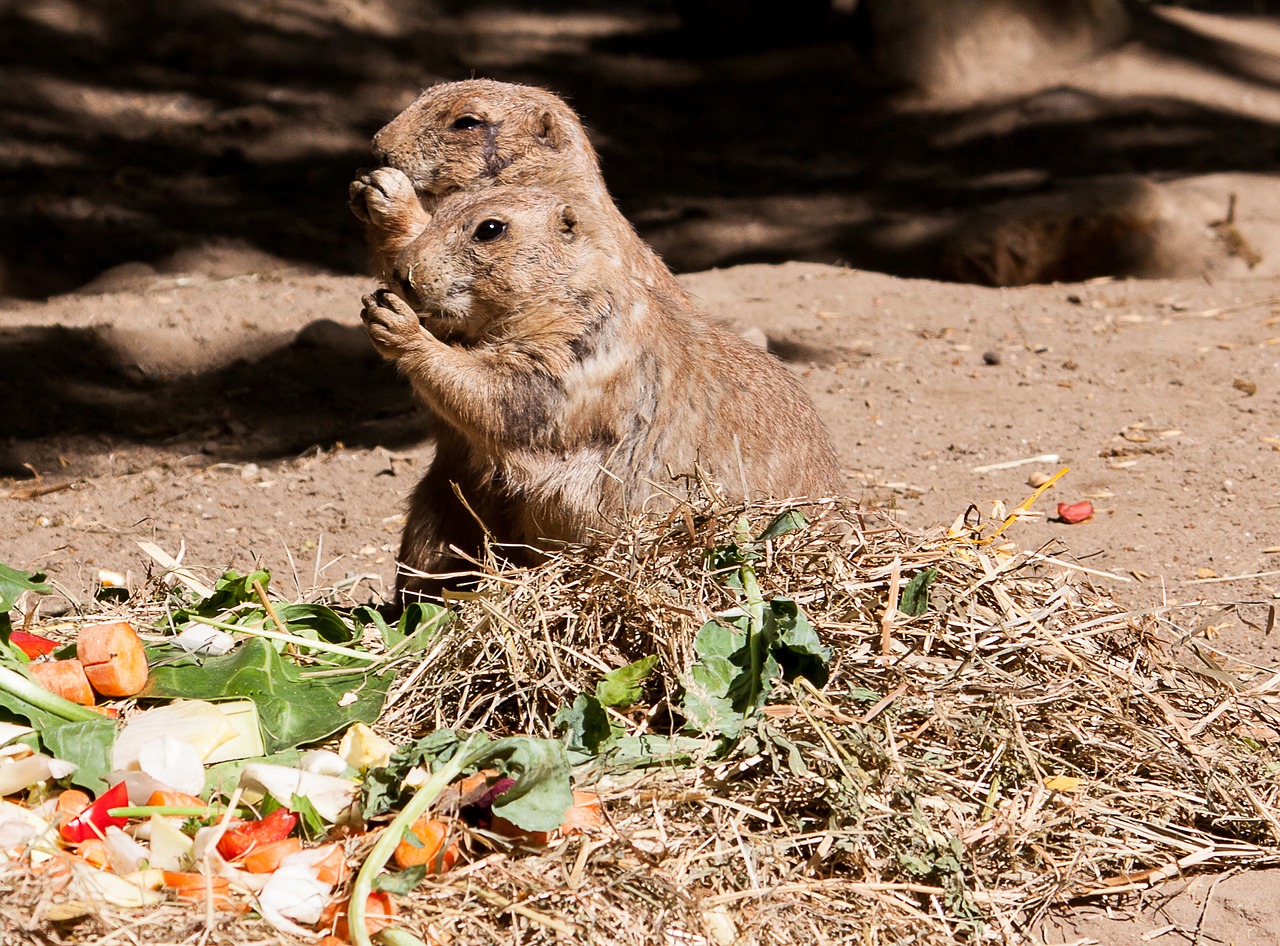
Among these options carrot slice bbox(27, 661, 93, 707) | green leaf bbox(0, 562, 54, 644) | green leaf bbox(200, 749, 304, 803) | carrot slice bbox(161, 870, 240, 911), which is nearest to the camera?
carrot slice bbox(161, 870, 240, 911)

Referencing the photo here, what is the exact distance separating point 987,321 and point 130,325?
5040 mm

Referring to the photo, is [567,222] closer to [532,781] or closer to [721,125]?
[532,781]

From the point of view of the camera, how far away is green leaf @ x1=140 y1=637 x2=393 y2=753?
3514mm

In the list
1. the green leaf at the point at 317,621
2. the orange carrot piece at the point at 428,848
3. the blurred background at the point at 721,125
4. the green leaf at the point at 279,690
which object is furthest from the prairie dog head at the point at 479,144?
the blurred background at the point at 721,125

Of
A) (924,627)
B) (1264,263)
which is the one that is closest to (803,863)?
(924,627)

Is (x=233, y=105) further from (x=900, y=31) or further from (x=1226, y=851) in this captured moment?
(x=1226, y=851)

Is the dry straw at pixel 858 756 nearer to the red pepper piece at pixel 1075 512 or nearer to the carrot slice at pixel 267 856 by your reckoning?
the carrot slice at pixel 267 856

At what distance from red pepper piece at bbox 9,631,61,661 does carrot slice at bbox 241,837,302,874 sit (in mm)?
1225

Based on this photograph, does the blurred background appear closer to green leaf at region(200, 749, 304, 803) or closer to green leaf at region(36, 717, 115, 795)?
green leaf at region(36, 717, 115, 795)

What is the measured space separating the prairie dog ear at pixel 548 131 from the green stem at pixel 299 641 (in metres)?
2.26

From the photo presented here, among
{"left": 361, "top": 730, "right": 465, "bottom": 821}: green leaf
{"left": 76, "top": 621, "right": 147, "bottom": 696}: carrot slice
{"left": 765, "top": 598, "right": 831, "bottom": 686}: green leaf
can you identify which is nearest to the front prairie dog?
{"left": 765, "top": 598, "right": 831, "bottom": 686}: green leaf

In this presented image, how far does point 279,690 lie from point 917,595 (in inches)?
65.6

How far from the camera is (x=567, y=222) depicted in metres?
4.21

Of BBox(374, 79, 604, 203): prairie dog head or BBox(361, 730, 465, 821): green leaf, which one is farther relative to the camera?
BBox(374, 79, 604, 203): prairie dog head
